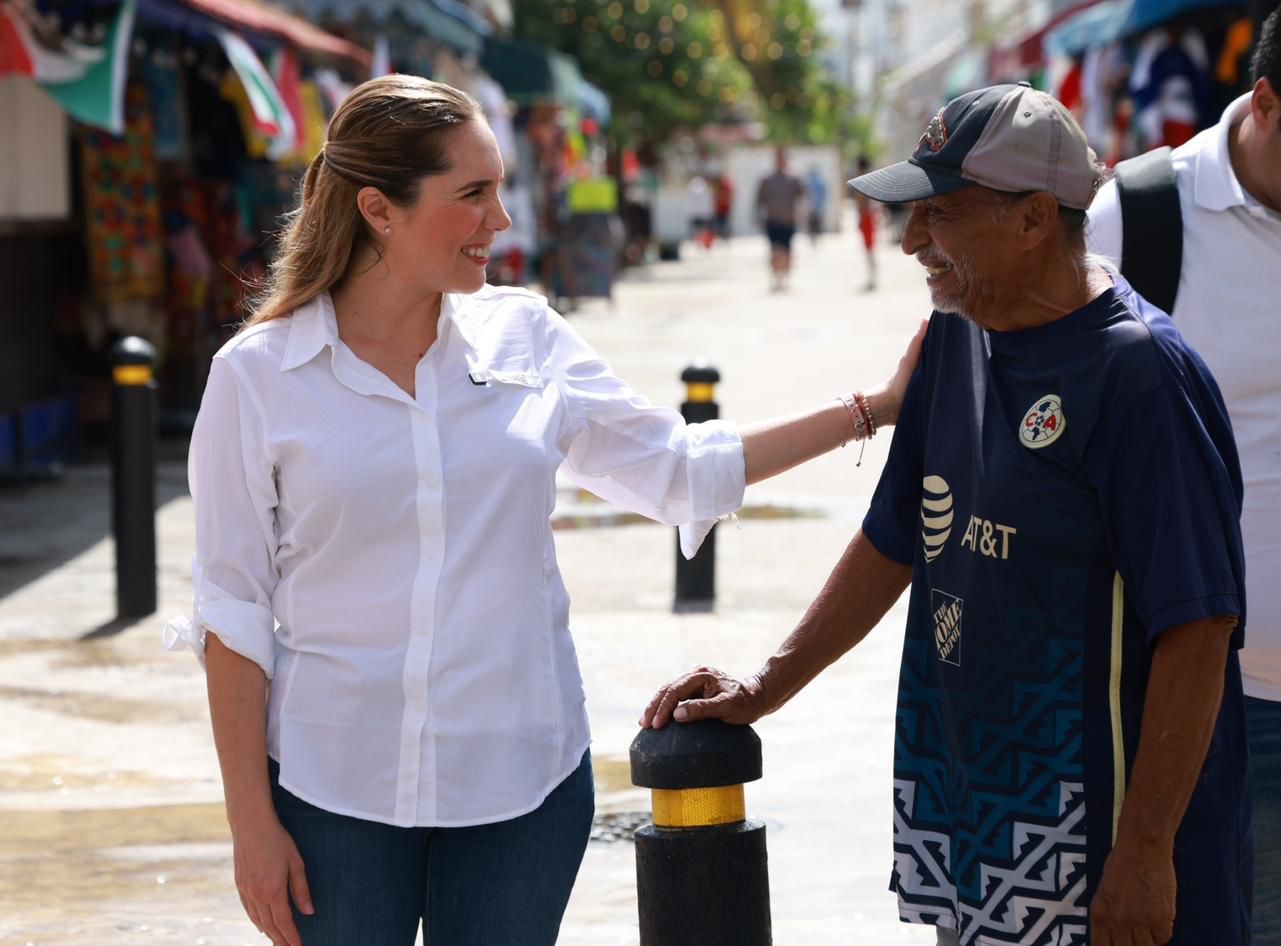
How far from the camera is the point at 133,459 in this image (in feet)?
28.1

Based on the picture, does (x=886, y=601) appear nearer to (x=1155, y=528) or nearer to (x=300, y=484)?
(x=1155, y=528)

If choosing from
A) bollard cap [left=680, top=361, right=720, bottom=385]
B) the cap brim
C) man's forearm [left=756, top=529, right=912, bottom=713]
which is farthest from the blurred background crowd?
the cap brim

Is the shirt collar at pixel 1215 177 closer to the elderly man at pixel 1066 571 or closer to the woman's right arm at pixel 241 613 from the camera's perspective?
the elderly man at pixel 1066 571

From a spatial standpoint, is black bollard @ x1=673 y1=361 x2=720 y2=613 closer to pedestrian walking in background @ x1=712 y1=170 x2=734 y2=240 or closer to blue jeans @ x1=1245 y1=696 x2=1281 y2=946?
blue jeans @ x1=1245 y1=696 x2=1281 y2=946

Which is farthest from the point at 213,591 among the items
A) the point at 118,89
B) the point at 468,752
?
the point at 118,89

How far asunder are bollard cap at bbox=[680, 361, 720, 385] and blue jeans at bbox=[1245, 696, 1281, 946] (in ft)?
18.2

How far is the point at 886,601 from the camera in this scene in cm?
313

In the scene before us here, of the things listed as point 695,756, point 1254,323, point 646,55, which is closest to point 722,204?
point 646,55

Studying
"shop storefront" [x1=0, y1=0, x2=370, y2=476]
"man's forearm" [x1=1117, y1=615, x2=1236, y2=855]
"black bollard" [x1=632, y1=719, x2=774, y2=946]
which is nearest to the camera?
"man's forearm" [x1=1117, y1=615, x2=1236, y2=855]

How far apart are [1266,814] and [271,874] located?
157 centimetres

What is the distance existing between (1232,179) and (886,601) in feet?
3.09

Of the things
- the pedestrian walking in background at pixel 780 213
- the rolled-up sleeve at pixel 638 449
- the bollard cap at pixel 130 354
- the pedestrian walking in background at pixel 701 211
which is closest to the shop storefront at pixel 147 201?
the bollard cap at pixel 130 354

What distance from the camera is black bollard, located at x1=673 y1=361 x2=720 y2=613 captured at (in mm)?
8711

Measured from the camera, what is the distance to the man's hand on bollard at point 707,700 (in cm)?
298
